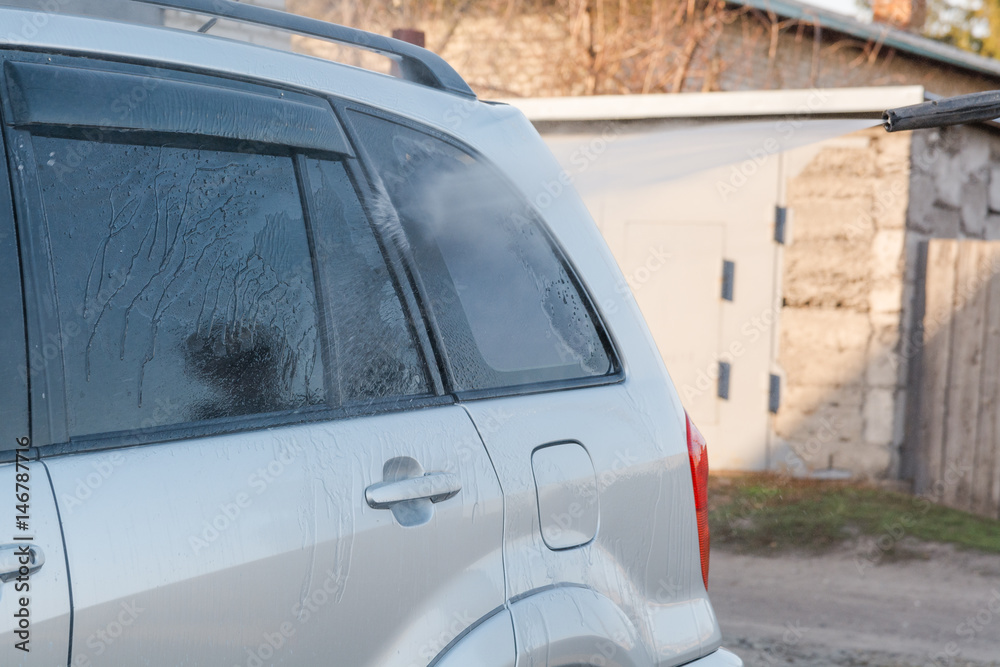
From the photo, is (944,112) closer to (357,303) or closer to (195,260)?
(357,303)

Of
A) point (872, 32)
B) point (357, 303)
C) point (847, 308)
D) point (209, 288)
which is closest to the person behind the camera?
point (209, 288)

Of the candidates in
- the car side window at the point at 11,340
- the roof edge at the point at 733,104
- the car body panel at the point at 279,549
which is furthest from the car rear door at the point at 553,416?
the roof edge at the point at 733,104

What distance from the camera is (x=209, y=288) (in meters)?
1.49

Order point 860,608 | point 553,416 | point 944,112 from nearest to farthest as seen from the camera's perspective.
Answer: point 553,416
point 944,112
point 860,608

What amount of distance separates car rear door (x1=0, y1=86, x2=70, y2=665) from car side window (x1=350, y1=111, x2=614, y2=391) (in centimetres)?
67

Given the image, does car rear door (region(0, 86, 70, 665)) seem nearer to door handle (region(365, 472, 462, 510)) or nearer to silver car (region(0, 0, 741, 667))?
silver car (region(0, 0, 741, 667))

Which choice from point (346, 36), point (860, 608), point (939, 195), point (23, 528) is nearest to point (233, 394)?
point (23, 528)

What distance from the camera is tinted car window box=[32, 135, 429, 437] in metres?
1.35

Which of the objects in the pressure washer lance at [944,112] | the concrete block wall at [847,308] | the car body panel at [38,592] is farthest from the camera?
the concrete block wall at [847,308]

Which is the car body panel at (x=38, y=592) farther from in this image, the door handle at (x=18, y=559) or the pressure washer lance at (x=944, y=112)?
the pressure washer lance at (x=944, y=112)

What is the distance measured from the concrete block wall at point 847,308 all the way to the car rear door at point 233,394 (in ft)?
19.3

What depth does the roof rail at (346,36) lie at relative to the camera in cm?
174

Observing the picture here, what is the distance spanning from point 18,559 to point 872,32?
42.5ft

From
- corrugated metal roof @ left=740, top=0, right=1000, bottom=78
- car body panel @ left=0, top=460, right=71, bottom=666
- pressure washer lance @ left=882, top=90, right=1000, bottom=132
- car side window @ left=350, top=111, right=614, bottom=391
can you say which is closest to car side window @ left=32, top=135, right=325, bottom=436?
car body panel @ left=0, top=460, right=71, bottom=666
